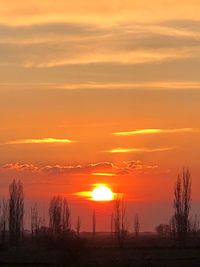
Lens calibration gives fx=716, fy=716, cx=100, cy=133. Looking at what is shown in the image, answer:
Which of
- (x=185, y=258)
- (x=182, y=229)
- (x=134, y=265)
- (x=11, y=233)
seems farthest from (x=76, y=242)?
(x=11, y=233)

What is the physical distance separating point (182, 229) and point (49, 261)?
30814mm

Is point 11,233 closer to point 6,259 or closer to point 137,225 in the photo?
Answer: point 6,259

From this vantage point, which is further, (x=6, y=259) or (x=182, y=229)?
(x=182, y=229)

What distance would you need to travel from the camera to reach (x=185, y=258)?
52.5 metres

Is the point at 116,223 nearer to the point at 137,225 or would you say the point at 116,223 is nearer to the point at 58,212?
the point at 58,212

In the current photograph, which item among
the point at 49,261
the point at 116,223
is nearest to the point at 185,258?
the point at 49,261

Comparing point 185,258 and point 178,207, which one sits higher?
point 178,207

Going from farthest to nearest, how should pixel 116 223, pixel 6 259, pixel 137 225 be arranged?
pixel 137 225
pixel 116 223
pixel 6 259

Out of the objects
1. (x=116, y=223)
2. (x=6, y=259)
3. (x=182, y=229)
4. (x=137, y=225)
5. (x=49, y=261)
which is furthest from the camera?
(x=137, y=225)

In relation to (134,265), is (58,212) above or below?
above

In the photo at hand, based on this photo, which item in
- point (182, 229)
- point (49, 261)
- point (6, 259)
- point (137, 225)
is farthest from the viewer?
point (137, 225)

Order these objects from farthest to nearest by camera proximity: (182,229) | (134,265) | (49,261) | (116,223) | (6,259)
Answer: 1. (116,223)
2. (182,229)
3. (6,259)
4. (49,261)
5. (134,265)

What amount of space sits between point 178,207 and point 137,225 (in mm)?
77170

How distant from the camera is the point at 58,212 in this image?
110 metres
